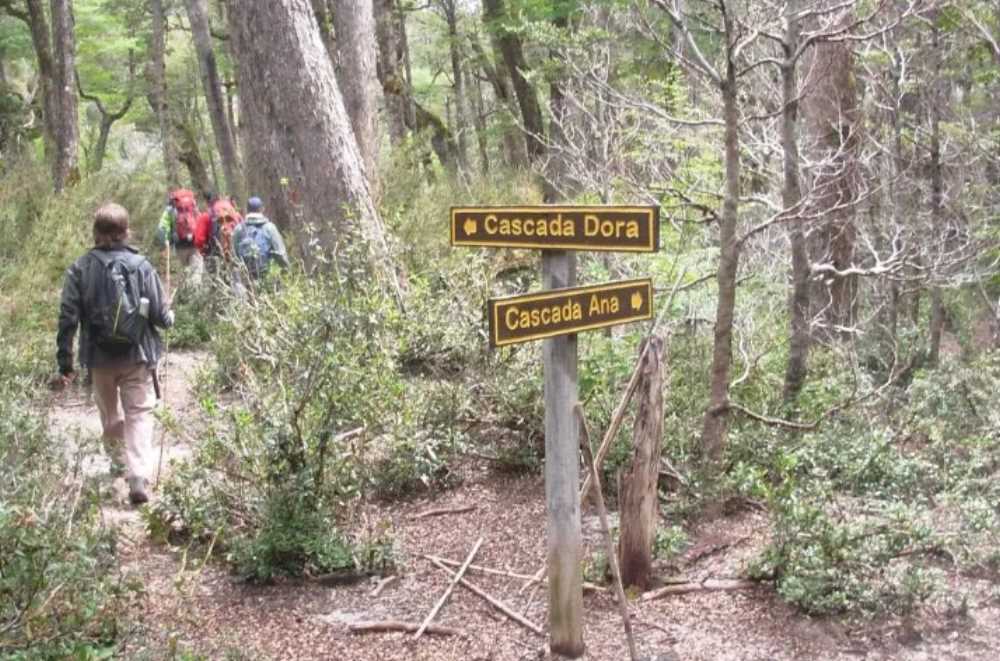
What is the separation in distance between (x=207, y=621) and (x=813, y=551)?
2896 millimetres

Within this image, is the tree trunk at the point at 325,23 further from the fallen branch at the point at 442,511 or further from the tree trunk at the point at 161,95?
the fallen branch at the point at 442,511

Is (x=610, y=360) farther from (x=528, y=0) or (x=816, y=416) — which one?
(x=528, y=0)

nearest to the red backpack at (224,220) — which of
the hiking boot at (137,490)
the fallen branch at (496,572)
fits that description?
the hiking boot at (137,490)

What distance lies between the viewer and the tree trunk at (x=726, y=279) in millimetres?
5723

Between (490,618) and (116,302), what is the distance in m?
3.21

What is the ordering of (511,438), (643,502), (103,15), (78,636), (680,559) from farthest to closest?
(103,15) < (511,438) < (680,559) < (643,502) < (78,636)

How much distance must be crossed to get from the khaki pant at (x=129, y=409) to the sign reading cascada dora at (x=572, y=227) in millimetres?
3415

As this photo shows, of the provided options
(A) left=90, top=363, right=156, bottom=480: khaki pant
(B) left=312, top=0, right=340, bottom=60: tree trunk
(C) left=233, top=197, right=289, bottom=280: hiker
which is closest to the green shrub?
(A) left=90, top=363, right=156, bottom=480: khaki pant

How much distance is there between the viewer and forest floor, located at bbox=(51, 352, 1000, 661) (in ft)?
14.7

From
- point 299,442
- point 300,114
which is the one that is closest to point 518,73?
point 300,114

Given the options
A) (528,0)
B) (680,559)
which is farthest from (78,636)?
(528,0)

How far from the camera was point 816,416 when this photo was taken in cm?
678

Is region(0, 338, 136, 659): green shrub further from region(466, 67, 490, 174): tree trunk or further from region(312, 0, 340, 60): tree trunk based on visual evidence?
region(312, 0, 340, 60): tree trunk

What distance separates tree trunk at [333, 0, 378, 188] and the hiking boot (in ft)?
21.0
